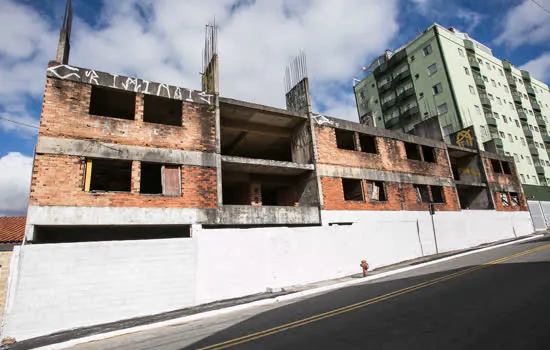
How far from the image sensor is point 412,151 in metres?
24.3

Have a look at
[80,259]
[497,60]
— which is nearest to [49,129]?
[80,259]

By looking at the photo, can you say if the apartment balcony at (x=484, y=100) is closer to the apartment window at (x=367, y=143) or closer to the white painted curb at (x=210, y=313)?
the apartment window at (x=367, y=143)

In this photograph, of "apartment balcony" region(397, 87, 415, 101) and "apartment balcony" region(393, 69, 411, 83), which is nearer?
"apartment balcony" region(397, 87, 415, 101)

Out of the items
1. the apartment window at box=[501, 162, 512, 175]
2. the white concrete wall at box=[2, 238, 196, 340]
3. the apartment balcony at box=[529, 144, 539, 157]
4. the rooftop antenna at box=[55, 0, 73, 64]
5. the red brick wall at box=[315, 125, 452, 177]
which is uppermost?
the apartment balcony at box=[529, 144, 539, 157]

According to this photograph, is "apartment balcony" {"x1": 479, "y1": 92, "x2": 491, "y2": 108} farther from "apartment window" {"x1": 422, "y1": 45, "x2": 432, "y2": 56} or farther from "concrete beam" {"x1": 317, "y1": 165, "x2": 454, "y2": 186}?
"concrete beam" {"x1": 317, "y1": 165, "x2": 454, "y2": 186}

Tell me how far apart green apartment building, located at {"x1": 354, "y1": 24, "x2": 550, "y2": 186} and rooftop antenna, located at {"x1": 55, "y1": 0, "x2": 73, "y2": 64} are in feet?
101

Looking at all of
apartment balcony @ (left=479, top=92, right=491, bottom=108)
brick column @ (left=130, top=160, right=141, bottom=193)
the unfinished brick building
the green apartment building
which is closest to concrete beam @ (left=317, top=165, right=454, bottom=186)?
the unfinished brick building

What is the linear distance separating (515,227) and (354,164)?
19920 millimetres

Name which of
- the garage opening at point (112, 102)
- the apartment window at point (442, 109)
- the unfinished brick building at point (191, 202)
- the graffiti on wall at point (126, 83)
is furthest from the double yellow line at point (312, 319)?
the apartment window at point (442, 109)

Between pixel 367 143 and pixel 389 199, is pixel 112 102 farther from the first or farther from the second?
pixel 389 199

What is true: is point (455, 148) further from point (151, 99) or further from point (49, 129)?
point (49, 129)

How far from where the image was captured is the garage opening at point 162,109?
14.0 m

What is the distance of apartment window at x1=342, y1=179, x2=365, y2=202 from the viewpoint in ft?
59.8

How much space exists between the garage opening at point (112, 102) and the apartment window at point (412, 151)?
1872 centimetres
